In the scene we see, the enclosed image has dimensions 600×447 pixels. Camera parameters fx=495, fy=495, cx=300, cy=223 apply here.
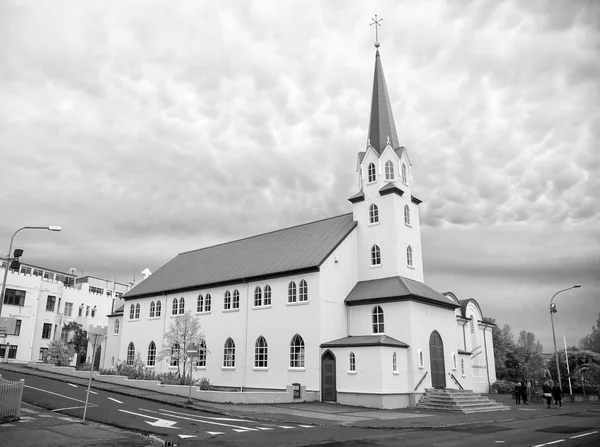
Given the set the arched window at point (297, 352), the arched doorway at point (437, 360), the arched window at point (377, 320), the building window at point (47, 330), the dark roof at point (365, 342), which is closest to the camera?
the dark roof at point (365, 342)

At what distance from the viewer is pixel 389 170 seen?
3728cm

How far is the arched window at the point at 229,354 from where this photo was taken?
37531mm

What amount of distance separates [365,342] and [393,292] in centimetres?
410

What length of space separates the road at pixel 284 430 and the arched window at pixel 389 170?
18.9 m

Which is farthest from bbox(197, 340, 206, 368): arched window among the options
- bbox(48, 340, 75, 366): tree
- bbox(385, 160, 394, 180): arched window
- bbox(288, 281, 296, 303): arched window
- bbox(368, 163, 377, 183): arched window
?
bbox(385, 160, 394, 180): arched window

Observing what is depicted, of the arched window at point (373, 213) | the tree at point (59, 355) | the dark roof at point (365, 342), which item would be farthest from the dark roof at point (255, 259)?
the tree at point (59, 355)

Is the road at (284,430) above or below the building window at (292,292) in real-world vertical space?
below

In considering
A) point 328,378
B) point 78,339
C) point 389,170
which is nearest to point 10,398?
point 328,378

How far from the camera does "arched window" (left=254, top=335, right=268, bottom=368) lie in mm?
35281

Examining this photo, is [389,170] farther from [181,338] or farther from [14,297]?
[14,297]

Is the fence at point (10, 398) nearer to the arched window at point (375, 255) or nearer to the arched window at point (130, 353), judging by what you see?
the arched window at point (375, 255)

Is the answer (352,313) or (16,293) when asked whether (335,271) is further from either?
(16,293)

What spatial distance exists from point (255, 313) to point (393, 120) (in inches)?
744

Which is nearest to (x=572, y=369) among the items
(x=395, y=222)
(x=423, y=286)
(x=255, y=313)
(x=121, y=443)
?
(x=423, y=286)
